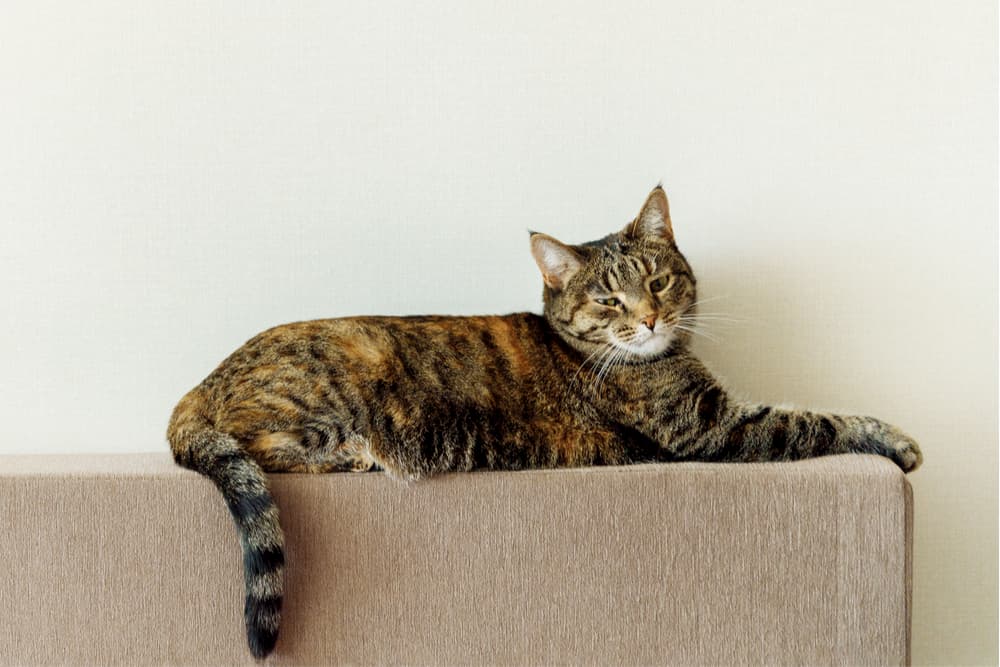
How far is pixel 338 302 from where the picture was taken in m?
1.85

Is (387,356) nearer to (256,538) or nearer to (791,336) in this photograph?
(256,538)

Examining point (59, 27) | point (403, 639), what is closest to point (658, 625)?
point (403, 639)

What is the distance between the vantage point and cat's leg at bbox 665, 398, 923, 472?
1403 millimetres

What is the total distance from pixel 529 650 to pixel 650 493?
318 mm

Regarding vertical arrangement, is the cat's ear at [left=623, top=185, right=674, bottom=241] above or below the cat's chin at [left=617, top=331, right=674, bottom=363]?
above

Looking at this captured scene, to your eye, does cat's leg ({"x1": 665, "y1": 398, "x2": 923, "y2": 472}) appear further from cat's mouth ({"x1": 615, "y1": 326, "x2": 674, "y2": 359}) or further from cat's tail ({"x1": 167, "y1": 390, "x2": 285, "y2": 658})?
cat's tail ({"x1": 167, "y1": 390, "x2": 285, "y2": 658})

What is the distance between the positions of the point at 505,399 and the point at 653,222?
46 cm

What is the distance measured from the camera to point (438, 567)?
1287mm

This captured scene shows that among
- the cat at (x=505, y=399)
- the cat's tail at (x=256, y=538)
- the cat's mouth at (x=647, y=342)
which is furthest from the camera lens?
the cat's mouth at (x=647, y=342)

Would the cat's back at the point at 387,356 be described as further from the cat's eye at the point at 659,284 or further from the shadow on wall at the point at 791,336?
the shadow on wall at the point at 791,336

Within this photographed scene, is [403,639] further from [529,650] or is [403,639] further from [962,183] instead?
[962,183]

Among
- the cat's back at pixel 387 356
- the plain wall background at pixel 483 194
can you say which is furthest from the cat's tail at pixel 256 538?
the plain wall background at pixel 483 194

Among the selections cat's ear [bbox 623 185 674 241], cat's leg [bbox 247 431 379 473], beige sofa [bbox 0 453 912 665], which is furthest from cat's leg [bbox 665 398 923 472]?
cat's leg [bbox 247 431 379 473]

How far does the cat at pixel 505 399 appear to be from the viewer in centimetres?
134
